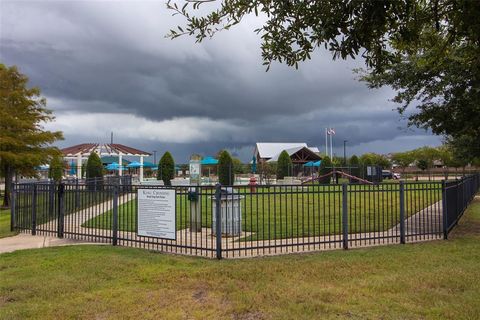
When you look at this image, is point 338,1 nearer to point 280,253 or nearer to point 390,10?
point 390,10

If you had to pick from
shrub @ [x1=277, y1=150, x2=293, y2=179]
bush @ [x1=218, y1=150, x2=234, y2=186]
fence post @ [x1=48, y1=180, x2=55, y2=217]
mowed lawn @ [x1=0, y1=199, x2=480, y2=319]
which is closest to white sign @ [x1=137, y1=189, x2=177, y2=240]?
mowed lawn @ [x1=0, y1=199, x2=480, y2=319]

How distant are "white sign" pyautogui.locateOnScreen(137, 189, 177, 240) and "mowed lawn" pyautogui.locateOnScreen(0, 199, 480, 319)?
500mm

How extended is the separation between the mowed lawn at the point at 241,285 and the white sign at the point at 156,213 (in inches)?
19.7

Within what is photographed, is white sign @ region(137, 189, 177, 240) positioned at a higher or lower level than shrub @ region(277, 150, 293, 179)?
lower

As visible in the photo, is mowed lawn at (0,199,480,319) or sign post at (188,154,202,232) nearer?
mowed lawn at (0,199,480,319)

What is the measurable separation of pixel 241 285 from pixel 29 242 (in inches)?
250

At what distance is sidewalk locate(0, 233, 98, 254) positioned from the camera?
951 centimetres

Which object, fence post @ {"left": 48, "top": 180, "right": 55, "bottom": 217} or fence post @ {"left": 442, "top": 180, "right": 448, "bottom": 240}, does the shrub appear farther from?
fence post @ {"left": 48, "top": 180, "right": 55, "bottom": 217}

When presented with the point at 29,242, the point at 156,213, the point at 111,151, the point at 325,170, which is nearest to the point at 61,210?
the point at 29,242

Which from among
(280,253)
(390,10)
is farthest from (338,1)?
(280,253)

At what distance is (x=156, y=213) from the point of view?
28.9ft

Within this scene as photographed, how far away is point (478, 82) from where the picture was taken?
34.5ft

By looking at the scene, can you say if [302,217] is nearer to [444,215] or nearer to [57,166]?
[444,215]

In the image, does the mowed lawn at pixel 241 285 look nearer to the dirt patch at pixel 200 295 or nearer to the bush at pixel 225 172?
the dirt patch at pixel 200 295
